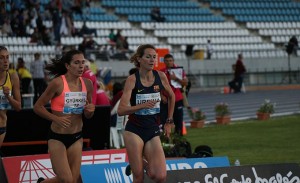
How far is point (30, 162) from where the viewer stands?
11953 millimetres

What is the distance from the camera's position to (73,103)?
33.4ft

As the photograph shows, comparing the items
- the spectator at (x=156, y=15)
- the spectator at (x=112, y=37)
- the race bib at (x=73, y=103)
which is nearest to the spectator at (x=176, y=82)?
the race bib at (x=73, y=103)

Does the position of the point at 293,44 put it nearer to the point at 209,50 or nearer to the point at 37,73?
the point at 209,50

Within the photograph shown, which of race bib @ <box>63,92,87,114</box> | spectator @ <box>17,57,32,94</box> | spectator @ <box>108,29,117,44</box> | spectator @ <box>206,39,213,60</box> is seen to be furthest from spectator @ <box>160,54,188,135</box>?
spectator @ <box>206,39,213,60</box>

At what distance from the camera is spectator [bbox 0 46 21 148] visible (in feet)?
37.3

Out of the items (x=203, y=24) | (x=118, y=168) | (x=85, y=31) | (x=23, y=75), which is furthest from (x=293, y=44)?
(x=118, y=168)

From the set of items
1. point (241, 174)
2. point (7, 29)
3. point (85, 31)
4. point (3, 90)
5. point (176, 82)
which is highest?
point (7, 29)

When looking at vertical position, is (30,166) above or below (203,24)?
below

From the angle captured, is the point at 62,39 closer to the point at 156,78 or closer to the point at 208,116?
the point at 208,116

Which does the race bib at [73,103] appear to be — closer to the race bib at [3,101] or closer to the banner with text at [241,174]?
the banner with text at [241,174]

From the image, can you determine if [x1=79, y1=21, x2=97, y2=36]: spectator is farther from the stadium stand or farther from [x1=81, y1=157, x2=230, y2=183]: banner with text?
[x1=81, y1=157, x2=230, y2=183]: banner with text

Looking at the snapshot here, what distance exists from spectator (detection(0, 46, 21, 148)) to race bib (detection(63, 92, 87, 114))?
1393 mm

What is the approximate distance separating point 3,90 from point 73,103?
151 centimetres

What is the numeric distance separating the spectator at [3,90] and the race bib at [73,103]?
1393 mm
